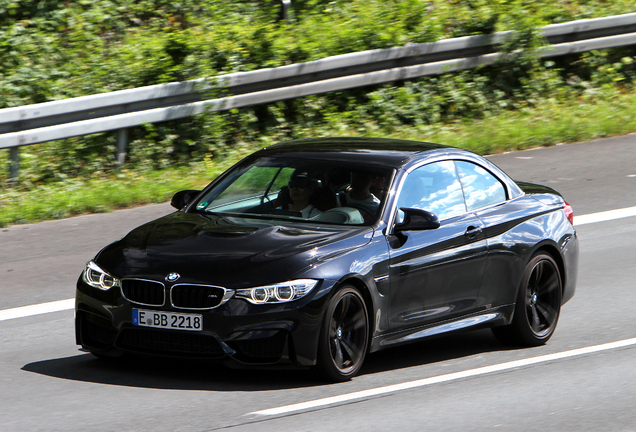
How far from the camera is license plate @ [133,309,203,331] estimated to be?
6.08m

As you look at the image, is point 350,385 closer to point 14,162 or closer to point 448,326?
point 448,326

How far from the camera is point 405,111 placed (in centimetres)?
1617

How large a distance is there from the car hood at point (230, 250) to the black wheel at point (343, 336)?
11.3 inches

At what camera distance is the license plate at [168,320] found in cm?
608

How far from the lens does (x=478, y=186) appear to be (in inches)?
304

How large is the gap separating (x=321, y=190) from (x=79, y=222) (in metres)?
4.85

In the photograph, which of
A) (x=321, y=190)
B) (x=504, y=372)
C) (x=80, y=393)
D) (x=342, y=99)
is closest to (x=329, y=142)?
(x=321, y=190)

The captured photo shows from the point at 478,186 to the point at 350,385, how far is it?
2.03 m

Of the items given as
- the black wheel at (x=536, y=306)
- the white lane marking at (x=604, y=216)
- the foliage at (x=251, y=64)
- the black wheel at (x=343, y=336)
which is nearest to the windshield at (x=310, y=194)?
the black wheel at (x=343, y=336)

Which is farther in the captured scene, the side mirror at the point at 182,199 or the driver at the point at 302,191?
the side mirror at the point at 182,199

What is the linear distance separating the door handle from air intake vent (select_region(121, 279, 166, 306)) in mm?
2214

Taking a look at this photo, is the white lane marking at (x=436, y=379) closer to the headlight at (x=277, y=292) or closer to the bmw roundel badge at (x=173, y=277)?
the headlight at (x=277, y=292)

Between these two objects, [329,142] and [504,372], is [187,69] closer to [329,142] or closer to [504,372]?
[329,142]

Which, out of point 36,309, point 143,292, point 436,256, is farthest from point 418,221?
point 36,309
